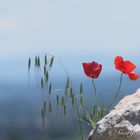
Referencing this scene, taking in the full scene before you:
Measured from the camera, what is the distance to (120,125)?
513 cm

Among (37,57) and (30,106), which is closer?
(37,57)

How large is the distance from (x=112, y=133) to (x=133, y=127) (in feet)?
0.45

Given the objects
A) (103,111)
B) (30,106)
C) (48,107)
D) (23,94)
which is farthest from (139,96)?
(23,94)

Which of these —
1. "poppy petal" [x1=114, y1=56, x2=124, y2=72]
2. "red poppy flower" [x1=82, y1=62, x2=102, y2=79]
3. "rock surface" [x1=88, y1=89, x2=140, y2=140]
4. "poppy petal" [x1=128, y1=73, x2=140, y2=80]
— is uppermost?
"poppy petal" [x1=114, y1=56, x2=124, y2=72]

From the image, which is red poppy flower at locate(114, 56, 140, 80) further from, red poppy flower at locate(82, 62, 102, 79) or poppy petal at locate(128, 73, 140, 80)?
red poppy flower at locate(82, 62, 102, 79)

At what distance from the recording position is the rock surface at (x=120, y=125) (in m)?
5.09

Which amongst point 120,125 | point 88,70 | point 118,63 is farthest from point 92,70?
point 120,125

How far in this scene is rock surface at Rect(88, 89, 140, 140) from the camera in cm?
509

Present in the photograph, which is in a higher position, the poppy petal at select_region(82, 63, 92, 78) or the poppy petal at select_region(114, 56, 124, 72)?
the poppy petal at select_region(114, 56, 124, 72)

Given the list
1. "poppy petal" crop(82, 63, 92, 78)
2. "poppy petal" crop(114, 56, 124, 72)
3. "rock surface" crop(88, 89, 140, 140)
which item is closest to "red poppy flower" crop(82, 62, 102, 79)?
"poppy petal" crop(82, 63, 92, 78)

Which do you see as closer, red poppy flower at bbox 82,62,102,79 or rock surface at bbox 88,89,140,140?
rock surface at bbox 88,89,140,140

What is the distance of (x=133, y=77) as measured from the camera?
581cm

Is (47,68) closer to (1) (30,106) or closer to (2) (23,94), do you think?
(1) (30,106)

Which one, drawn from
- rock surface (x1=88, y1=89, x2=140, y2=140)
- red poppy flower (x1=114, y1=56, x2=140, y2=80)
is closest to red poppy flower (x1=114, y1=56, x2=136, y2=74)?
red poppy flower (x1=114, y1=56, x2=140, y2=80)
